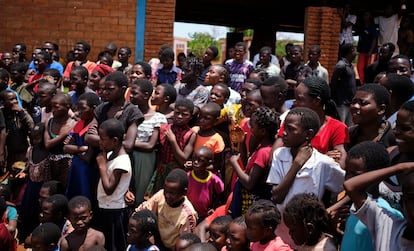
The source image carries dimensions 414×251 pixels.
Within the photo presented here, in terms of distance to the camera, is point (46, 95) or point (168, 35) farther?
point (168, 35)

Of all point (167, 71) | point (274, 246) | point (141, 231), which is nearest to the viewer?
point (274, 246)

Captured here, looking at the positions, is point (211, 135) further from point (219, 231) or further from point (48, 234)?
point (48, 234)

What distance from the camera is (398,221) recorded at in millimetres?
2838

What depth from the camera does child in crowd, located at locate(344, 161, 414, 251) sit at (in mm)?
2715

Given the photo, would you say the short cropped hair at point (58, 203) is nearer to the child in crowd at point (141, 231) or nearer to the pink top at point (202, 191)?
the child in crowd at point (141, 231)

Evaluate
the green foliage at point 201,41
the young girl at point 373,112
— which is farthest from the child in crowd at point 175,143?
the green foliage at point 201,41

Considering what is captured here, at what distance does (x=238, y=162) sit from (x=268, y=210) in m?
0.90

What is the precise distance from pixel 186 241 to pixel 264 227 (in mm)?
804

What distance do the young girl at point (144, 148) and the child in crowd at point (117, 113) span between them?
0.51 ft

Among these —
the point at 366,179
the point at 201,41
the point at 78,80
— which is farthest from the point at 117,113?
the point at 201,41

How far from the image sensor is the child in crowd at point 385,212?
2715 millimetres

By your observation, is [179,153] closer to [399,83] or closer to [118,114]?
[118,114]

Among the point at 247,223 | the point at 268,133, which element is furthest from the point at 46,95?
the point at 247,223

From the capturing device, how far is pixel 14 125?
20.3 ft
